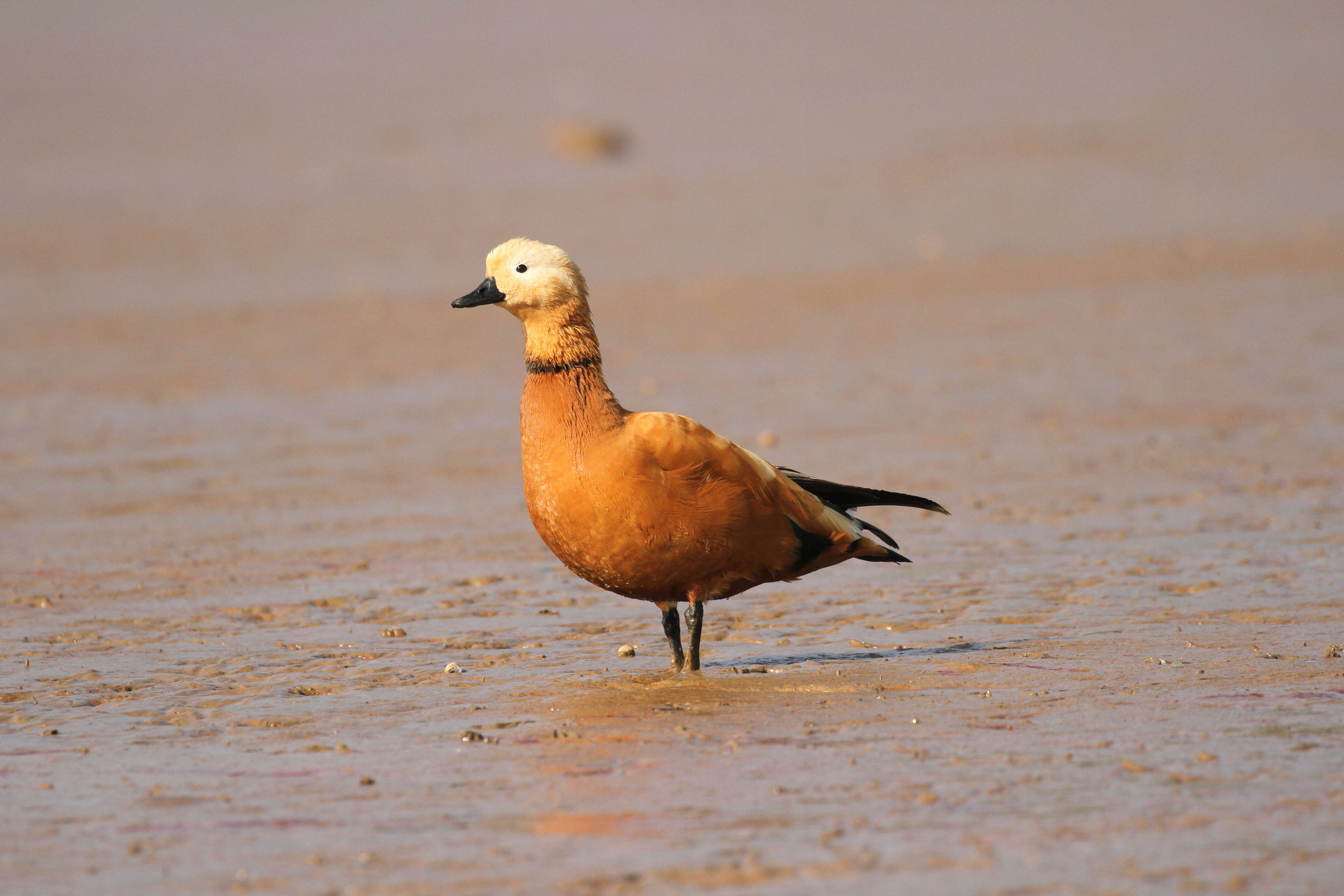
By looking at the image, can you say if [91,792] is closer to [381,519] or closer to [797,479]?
[797,479]

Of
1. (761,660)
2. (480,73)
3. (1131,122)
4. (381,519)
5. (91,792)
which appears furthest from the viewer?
(480,73)

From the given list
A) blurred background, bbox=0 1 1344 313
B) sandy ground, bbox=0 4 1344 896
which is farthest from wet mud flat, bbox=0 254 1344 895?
blurred background, bbox=0 1 1344 313

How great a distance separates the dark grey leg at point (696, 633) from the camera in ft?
21.2

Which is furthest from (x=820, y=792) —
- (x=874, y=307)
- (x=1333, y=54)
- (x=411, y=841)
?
(x=1333, y=54)

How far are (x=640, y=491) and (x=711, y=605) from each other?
75.7 inches

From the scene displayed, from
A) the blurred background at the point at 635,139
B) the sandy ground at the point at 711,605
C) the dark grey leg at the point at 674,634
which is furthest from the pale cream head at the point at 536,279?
the blurred background at the point at 635,139

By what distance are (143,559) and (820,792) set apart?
4.95 m

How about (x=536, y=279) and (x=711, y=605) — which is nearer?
(x=536, y=279)

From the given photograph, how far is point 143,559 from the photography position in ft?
28.7

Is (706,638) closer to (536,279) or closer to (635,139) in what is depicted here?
(536,279)

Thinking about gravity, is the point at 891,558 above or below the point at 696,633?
above

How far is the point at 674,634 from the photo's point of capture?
21.4ft

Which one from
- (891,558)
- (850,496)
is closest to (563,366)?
(850,496)

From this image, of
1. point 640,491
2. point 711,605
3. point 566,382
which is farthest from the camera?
point 711,605
